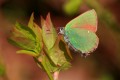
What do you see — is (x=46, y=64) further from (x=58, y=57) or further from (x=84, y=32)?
(x=84, y=32)

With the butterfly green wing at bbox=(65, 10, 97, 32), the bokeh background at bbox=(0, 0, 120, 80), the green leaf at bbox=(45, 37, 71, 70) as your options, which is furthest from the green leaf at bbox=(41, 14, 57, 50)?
the bokeh background at bbox=(0, 0, 120, 80)

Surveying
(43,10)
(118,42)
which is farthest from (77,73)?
(118,42)

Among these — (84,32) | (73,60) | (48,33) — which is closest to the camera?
(48,33)

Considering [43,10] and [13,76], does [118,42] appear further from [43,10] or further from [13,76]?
[43,10]

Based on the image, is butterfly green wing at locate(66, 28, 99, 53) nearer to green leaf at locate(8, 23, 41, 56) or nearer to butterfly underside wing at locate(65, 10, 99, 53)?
butterfly underside wing at locate(65, 10, 99, 53)

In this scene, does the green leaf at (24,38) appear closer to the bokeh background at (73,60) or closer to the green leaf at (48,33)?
the green leaf at (48,33)

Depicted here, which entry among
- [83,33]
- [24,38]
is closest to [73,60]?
[83,33]
